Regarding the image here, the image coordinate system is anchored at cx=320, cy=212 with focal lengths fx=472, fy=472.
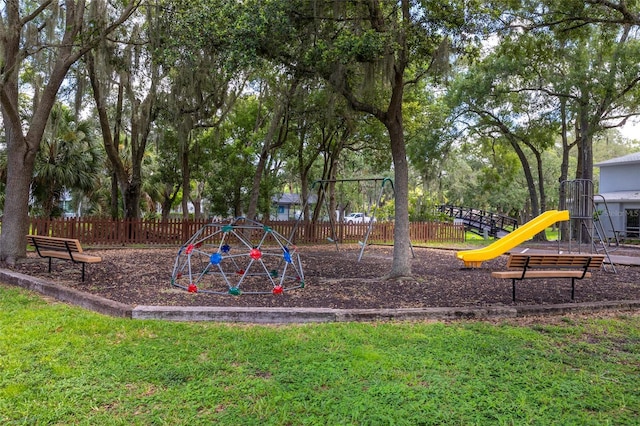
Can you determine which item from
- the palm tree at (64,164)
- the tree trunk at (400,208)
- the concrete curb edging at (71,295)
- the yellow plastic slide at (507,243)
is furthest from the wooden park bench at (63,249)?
the palm tree at (64,164)

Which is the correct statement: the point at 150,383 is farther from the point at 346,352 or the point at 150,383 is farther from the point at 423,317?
the point at 423,317

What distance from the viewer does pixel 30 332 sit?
4.59m

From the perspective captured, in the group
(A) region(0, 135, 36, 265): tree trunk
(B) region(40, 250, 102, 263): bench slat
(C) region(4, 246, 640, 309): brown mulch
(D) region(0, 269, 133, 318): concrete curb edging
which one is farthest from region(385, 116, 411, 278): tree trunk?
(A) region(0, 135, 36, 265): tree trunk

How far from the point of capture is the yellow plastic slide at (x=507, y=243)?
10.6 metres

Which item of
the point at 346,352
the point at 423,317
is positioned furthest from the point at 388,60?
the point at 346,352

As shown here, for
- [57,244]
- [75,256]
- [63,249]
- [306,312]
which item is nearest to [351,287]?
[306,312]

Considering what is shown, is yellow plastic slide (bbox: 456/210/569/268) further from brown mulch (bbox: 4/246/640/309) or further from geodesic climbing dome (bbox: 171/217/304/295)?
geodesic climbing dome (bbox: 171/217/304/295)

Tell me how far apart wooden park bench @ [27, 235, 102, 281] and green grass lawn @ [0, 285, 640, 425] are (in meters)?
2.32

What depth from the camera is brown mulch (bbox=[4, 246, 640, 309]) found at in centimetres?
642

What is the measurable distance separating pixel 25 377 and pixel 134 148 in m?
14.6

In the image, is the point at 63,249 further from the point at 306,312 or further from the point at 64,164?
the point at 64,164

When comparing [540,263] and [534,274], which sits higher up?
[540,263]

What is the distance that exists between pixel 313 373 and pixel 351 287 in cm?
413

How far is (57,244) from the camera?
7922mm
